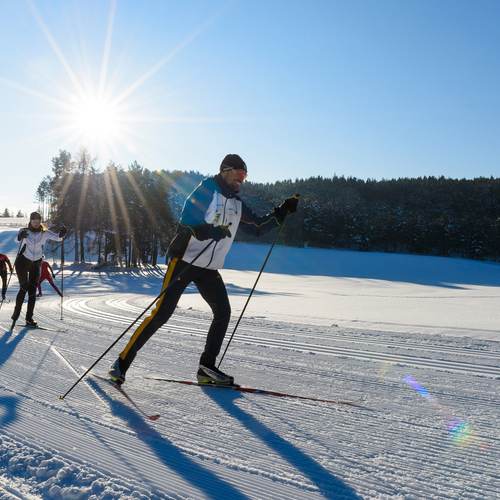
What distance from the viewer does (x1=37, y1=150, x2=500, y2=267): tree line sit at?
42.4m

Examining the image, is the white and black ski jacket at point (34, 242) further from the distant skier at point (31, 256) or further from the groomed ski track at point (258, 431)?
the groomed ski track at point (258, 431)

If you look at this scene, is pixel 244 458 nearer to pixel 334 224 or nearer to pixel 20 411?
pixel 20 411

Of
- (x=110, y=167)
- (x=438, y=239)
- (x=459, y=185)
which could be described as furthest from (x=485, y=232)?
(x=110, y=167)

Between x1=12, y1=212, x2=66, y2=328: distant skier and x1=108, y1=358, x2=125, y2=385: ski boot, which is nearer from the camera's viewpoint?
x1=108, y1=358, x2=125, y2=385: ski boot

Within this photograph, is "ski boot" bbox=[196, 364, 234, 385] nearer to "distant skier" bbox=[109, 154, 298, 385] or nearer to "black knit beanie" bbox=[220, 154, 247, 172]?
"distant skier" bbox=[109, 154, 298, 385]

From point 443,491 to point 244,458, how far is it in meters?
0.95

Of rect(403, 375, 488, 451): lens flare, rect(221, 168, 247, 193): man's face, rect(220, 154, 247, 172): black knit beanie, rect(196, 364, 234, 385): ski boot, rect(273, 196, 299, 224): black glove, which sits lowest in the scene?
rect(196, 364, 234, 385): ski boot

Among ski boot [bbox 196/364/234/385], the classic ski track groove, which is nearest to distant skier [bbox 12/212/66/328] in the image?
the classic ski track groove

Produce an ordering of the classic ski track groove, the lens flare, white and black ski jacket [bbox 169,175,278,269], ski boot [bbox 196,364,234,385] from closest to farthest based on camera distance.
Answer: the lens flare → white and black ski jacket [bbox 169,175,278,269] → ski boot [bbox 196,364,234,385] → the classic ski track groove

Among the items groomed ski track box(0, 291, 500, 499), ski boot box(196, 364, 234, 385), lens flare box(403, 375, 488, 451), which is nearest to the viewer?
groomed ski track box(0, 291, 500, 499)

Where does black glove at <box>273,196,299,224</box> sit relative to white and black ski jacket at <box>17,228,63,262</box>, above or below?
above

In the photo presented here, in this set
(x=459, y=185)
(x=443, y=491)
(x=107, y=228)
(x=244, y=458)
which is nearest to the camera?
(x=443, y=491)

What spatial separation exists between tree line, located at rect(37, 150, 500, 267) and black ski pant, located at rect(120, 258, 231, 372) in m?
38.2

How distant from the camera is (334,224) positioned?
69062 millimetres
